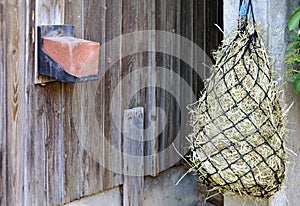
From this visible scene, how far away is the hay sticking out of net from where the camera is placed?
1.87 meters

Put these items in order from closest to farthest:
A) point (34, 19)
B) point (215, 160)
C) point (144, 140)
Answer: point (215, 160), point (34, 19), point (144, 140)

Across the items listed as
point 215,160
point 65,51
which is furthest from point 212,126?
point 65,51

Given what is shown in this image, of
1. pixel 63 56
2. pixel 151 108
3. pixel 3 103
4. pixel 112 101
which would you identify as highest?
pixel 63 56

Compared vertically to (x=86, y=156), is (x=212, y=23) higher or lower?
higher

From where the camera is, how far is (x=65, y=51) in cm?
200

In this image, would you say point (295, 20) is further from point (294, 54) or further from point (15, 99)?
point (15, 99)

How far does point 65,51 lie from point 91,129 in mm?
646

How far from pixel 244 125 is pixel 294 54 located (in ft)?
1.58

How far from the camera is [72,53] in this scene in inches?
78.9

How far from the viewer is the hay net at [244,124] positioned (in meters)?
1.87

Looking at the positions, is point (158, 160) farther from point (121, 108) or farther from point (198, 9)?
point (198, 9)

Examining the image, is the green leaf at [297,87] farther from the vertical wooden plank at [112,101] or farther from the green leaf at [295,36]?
the vertical wooden plank at [112,101]

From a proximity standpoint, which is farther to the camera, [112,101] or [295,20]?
[112,101]

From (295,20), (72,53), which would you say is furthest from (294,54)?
(72,53)
